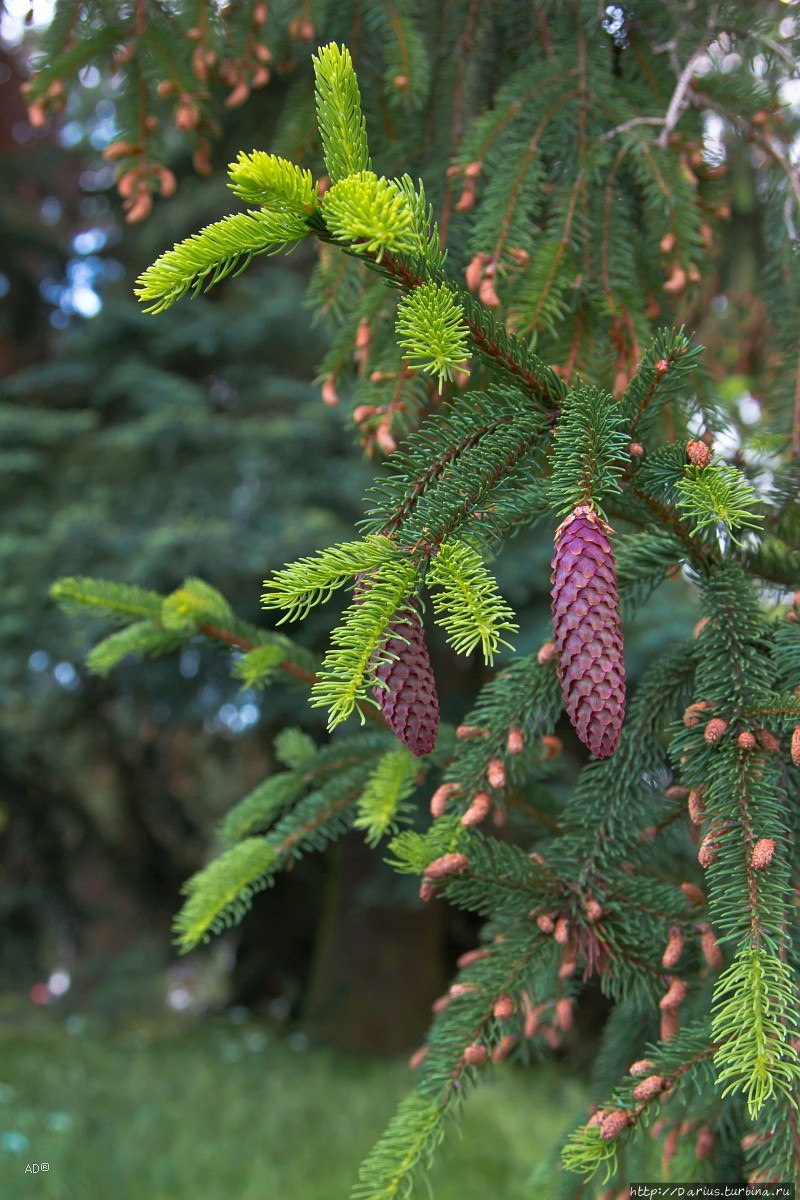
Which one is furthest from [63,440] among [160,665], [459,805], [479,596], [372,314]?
[479,596]

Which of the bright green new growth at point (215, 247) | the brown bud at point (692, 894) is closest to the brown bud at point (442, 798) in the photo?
the brown bud at point (692, 894)

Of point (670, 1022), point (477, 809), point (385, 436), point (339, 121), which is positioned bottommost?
point (670, 1022)

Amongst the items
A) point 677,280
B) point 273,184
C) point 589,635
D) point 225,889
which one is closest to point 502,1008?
point 225,889

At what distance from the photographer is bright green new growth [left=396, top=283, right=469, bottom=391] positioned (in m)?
0.70

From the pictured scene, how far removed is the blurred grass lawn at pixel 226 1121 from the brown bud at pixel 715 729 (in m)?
1.81

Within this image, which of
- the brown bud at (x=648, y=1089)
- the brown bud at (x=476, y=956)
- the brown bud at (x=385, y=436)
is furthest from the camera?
the brown bud at (x=385, y=436)

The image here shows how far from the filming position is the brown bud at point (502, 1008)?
3.26 ft

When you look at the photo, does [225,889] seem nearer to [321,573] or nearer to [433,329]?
[321,573]

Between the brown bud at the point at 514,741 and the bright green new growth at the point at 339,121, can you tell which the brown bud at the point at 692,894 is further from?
the bright green new growth at the point at 339,121

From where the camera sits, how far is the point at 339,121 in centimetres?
74

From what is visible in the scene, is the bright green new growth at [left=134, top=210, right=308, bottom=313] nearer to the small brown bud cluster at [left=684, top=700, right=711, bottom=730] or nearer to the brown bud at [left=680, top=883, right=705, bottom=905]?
the small brown bud cluster at [left=684, top=700, right=711, bottom=730]

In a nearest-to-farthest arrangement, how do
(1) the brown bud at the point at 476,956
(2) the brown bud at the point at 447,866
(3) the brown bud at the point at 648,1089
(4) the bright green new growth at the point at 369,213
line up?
(4) the bright green new growth at the point at 369,213 → (3) the brown bud at the point at 648,1089 → (2) the brown bud at the point at 447,866 → (1) the brown bud at the point at 476,956

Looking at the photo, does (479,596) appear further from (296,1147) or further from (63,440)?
(63,440)

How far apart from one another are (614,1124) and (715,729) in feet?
1.22
